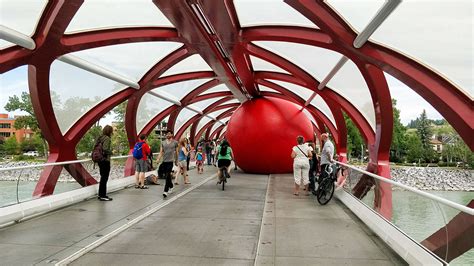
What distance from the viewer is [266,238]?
5785 millimetres

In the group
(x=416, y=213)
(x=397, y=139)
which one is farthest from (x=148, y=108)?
(x=397, y=139)

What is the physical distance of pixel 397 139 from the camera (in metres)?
68.6

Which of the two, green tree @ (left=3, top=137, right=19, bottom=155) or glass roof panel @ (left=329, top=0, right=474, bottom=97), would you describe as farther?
green tree @ (left=3, top=137, right=19, bottom=155)

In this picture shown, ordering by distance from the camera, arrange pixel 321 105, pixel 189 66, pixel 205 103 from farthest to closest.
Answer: pixel 205 103
pixel 321 105
pixel 189 66

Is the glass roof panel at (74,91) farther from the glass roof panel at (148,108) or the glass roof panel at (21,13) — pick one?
the glass roof panel at (148,108)

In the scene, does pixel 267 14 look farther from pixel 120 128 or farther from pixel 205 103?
pixel 120 128

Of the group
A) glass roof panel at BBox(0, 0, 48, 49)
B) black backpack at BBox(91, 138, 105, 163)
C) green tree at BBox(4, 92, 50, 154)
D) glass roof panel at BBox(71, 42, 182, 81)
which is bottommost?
black backpack at BBox(91, 138, 105, 163)

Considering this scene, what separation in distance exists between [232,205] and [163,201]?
5.52 feet

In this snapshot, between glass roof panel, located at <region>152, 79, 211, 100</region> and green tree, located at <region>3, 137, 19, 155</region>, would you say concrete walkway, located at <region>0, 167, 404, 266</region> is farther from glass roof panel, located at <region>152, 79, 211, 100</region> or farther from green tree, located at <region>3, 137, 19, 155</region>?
green tree, located at <region>3, 137, 19, 155</region>

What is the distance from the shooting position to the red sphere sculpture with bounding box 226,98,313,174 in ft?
52.5

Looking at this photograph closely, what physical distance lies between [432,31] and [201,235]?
5.88 metres

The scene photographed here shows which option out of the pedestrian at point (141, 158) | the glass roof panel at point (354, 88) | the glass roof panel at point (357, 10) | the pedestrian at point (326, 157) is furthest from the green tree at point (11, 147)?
the glass roof panel at point (357, 10)

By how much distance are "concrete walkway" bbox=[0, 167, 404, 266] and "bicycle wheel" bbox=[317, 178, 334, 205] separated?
183mm

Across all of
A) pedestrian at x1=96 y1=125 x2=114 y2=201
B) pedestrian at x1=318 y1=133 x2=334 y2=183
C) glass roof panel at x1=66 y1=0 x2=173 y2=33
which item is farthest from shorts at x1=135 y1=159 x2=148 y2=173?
pedestrian at x1=318 y1=133 x2=334 y2=183
